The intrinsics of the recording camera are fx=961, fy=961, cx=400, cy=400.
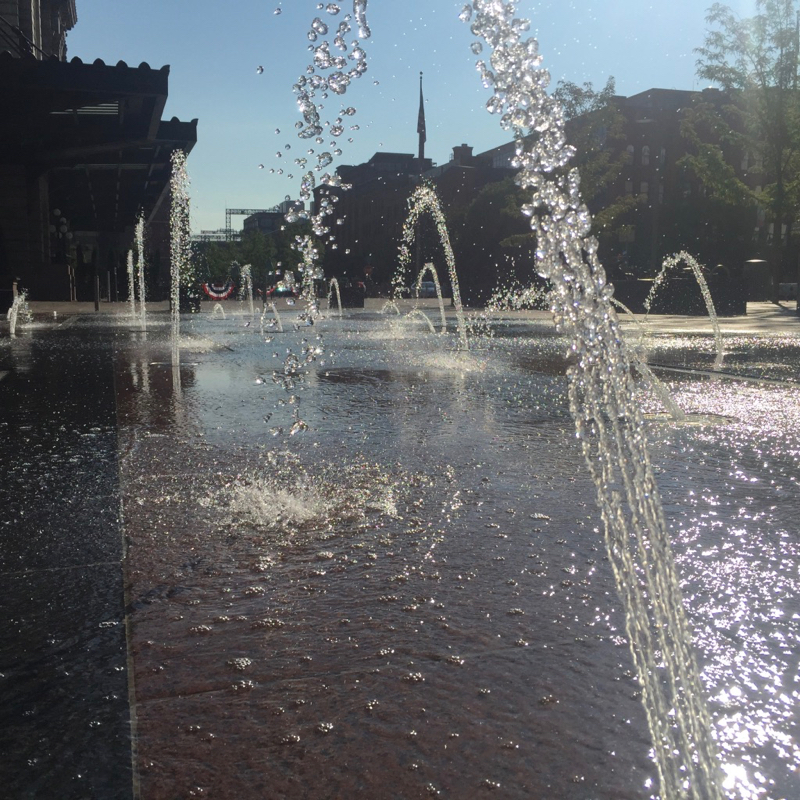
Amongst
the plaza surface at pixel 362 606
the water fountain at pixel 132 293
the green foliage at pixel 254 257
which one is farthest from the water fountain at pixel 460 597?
the green foliage at pixel 254 257

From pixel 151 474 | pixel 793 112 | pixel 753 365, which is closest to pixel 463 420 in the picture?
pixel 151 474

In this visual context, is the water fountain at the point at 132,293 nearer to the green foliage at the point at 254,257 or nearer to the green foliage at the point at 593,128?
the green foliage at the point at 593,128

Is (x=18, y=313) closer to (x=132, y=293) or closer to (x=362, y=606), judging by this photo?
(x=132, y=293)

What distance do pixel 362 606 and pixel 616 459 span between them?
8.85ft

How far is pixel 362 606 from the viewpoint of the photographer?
2.91 meters

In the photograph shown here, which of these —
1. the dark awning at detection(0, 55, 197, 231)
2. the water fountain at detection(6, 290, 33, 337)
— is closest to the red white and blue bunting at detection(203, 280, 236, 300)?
the dark awning at detection(0, 55, 197, 231)

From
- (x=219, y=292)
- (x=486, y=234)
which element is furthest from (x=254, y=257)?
(x=219, y=292)

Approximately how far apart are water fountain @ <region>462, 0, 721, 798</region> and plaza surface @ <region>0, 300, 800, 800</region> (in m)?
0.06

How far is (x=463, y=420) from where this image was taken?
6648mm

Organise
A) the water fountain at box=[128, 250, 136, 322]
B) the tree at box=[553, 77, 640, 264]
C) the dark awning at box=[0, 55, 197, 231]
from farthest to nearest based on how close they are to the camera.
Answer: the tree at box=[553, 77, 640, 264] → the water fountain at box=[128, 250, 136, 322] → the dark awning at box=[0, 55, 197, 231]

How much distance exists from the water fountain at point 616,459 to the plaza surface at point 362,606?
62 mm

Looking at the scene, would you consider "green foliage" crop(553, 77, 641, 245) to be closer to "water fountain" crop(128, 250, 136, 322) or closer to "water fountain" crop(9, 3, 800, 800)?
"water fountain" crop(128, 250, 136, 322)

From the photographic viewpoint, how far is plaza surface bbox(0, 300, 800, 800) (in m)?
1.99

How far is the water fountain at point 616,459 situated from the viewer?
6.92 feet
